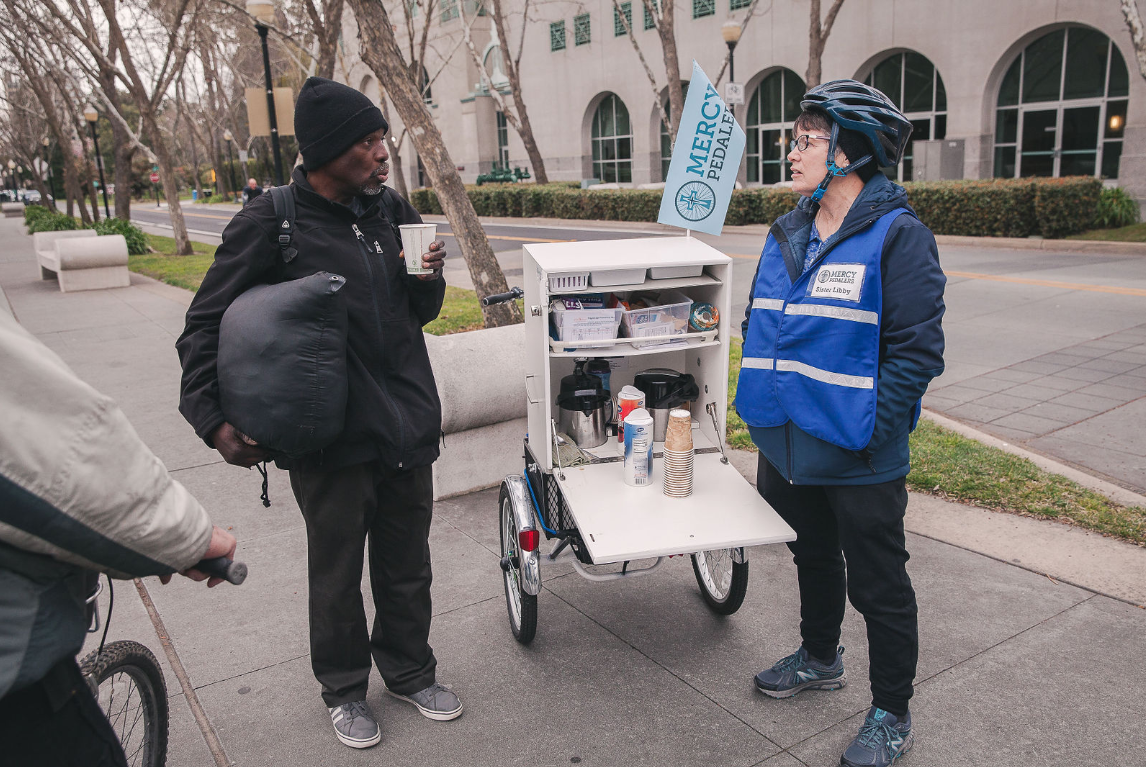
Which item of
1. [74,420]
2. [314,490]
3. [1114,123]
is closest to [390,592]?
[314,490]

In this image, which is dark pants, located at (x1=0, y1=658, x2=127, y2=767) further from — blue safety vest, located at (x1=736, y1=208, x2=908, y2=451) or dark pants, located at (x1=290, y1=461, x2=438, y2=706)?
blue safety vest, located at (x1=736, y1=208, x2=908, y2=451)

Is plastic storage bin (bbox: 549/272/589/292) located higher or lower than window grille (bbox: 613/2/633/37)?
lower

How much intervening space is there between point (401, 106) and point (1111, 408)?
5.84 metres

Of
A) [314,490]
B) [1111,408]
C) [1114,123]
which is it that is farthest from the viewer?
[1114,123]

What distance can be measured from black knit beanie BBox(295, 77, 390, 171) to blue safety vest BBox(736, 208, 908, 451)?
4.54 ft

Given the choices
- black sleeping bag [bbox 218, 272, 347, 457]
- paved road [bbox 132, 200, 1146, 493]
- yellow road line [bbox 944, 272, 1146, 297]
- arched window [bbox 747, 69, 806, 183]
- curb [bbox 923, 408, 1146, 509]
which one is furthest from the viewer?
arched window [bbox 747, 69, 806, 183]

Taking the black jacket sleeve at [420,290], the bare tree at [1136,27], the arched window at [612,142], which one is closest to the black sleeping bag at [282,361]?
the black jacket sleeve at [420,290]

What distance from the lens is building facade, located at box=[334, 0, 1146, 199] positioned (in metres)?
22.3

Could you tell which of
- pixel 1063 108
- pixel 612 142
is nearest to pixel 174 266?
pixel 1063 108

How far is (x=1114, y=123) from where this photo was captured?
870 inches

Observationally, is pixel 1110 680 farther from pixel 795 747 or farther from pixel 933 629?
pixel 795 747

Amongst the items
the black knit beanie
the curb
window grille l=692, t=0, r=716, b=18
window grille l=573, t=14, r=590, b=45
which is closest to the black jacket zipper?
the black knit beanie

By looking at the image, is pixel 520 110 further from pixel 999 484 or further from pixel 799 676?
pixel 799 676

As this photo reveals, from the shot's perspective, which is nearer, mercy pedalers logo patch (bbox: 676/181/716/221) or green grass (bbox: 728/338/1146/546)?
mercy pedalers logo patch (bbox: 676/181/716/221)
